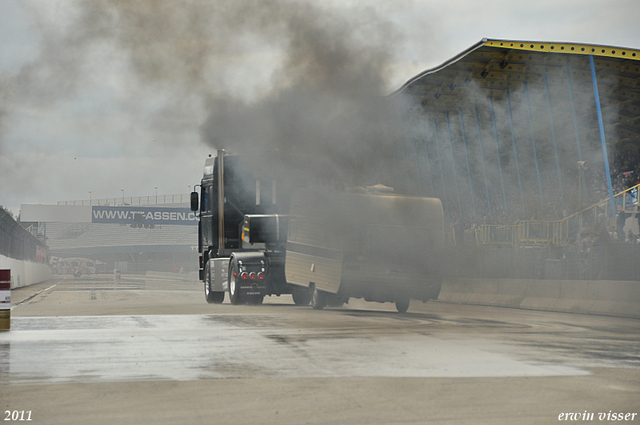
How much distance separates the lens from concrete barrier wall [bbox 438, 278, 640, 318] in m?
17.5

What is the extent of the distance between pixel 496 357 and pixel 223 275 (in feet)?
44.1

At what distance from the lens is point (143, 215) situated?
290 ft

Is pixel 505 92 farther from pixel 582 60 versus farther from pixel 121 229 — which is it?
pixel 121 229

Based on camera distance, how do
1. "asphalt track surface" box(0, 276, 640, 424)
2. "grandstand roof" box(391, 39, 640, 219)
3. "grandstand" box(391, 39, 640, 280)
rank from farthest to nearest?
1. "grandstand roof" box(391, 39, 640, 219)
2. "grandstand" box(391, 39, 640, 280)
3. "asphalt track surface" box(0, 276, 640, 424)

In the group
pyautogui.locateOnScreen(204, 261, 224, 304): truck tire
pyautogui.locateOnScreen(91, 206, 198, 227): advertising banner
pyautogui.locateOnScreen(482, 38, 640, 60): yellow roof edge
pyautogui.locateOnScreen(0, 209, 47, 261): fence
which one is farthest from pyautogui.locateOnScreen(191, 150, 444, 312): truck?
pyautogui.locateOnScreen(91, 206, 198, 227): advertising banner

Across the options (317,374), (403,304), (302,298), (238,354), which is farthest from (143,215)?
(317,374)

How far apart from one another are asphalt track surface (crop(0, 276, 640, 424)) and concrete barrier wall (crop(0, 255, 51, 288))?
22.7 meters

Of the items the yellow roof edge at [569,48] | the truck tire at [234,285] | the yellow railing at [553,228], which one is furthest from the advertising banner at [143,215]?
the truck tire at [234,285]

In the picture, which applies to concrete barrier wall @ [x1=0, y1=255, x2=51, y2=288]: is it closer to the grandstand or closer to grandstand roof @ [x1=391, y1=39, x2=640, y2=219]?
the grandstand

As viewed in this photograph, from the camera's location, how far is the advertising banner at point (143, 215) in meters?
87.1

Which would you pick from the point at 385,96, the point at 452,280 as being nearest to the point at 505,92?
the point at 385,96

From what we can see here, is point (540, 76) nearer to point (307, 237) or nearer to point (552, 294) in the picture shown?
point (552, 294)

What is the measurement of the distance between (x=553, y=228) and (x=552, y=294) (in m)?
8.91

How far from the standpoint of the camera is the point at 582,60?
1085 inches
